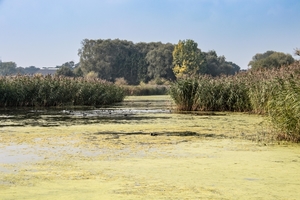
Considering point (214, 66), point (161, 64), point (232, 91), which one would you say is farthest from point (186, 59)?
point (232, 91)

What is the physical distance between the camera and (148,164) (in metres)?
5.28

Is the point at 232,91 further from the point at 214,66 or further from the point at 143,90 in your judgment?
the point at 214,66

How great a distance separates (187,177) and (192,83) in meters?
9.79

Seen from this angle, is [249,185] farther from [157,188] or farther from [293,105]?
[293,105]

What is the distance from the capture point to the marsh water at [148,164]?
4.03 metres

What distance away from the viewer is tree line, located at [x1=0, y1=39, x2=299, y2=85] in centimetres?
5584

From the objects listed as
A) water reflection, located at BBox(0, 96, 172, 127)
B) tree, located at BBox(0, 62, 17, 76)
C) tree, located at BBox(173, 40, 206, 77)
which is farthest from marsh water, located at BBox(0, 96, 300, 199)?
tree, located at BBox(0, 62, 17, 76)

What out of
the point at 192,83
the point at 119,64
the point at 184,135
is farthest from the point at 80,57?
the point at 184,135

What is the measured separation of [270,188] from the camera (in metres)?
4.10

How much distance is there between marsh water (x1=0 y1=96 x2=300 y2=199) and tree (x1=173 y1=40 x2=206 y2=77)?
45.8m

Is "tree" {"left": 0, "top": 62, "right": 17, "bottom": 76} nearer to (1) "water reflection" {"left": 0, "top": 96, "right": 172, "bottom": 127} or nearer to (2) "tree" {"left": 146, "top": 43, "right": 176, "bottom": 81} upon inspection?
(2) "tree" {"left": 146, "top": 43, "right": 176, "bottom": 81}

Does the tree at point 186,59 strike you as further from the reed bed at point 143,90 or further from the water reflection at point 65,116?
the water reflection at point 65,116

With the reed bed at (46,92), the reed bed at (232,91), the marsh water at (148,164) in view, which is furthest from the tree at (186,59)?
the marsh water at (148,164)

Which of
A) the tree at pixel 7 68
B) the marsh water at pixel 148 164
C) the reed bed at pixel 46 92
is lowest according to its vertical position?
the marsh water at pixel 148 164
